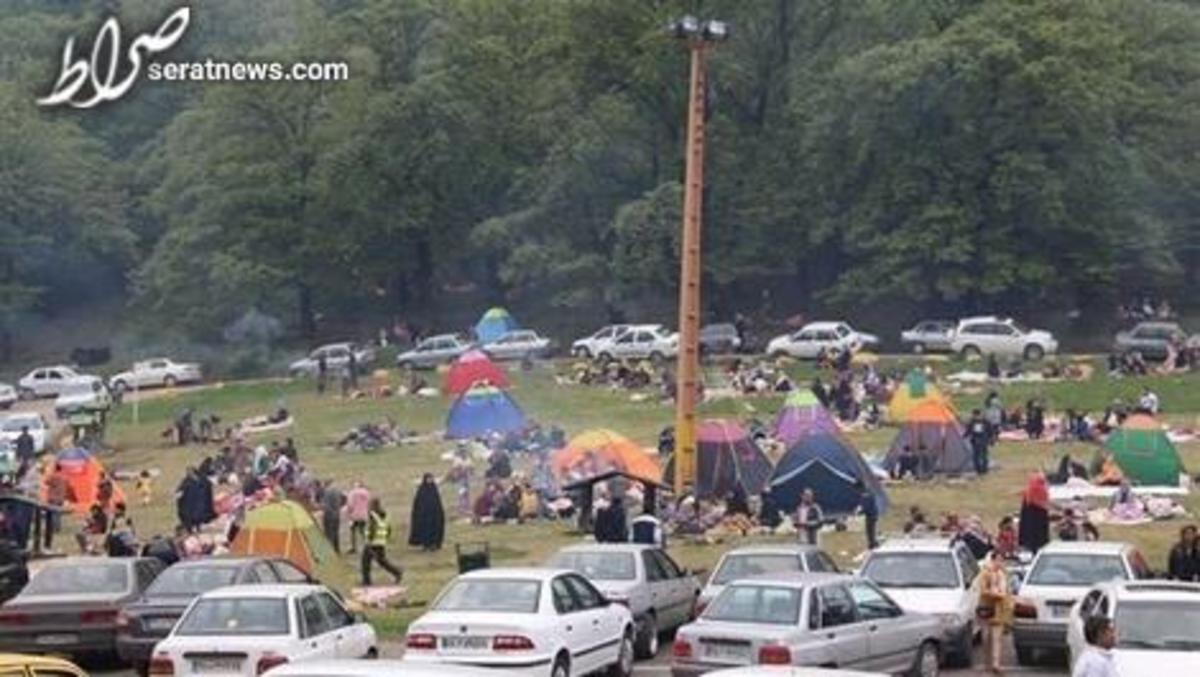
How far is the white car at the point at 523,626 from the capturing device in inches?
720

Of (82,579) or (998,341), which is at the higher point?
(998,341)

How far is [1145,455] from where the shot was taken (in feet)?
132

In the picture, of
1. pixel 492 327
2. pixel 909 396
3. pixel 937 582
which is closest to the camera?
pixel 937 582

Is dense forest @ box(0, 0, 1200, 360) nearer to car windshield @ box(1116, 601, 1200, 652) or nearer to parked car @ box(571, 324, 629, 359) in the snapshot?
parked car @ box(571, 324, 629, 359)

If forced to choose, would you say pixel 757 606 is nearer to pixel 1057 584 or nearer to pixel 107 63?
pixel 1057 584

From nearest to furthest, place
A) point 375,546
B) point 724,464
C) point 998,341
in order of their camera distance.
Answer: point 375,546
point 724,464
point 998,341

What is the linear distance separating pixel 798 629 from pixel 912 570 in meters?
5.17

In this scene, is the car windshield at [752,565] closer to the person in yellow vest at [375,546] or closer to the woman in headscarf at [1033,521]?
the woman in headscarf at [1033,521]

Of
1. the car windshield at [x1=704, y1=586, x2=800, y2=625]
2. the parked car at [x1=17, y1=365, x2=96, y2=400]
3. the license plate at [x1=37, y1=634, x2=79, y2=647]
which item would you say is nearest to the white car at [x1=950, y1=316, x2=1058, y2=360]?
the parked car at [x1=17, y1=365, x2=96, y2=400]

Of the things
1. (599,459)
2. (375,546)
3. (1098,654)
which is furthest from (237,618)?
(599,459)

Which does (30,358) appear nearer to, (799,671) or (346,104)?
(346,104)

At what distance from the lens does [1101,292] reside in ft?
251

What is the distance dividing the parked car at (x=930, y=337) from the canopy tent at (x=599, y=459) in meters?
29.9

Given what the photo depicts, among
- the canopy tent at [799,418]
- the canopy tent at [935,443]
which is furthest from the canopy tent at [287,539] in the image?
the canopy tent at [935,443]
